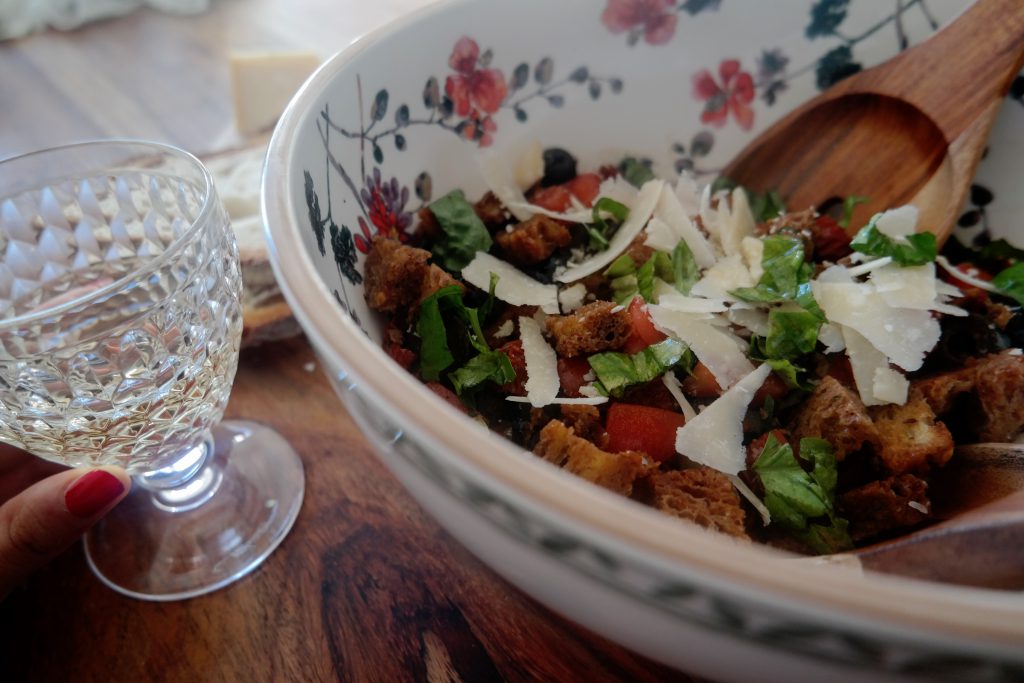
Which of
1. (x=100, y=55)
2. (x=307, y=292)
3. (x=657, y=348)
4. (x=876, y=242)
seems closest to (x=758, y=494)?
(x=657, y=348)

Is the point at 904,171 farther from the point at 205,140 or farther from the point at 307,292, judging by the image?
the point at 205,140

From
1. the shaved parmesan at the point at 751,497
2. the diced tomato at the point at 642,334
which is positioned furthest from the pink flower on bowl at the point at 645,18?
the shaved parmesan at the point at 751,497

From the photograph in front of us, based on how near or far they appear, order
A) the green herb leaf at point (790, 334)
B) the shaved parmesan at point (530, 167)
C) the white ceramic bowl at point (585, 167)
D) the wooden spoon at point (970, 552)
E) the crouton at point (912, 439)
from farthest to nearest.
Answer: the shaved parmesan at point (530, 167)
the green herb leaf at point (790, 334)
the crouton at point (912, 439)
the wooden spoon at point (970, 552)
the white ceramic bowl at point (585, 167)

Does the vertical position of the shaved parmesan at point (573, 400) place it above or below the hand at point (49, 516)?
above

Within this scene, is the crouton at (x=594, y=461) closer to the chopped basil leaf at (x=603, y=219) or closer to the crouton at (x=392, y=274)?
the crouton at (x=392, y=274)

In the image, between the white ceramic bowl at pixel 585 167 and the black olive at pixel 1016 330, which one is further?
the black olive at pixel 1016 330
